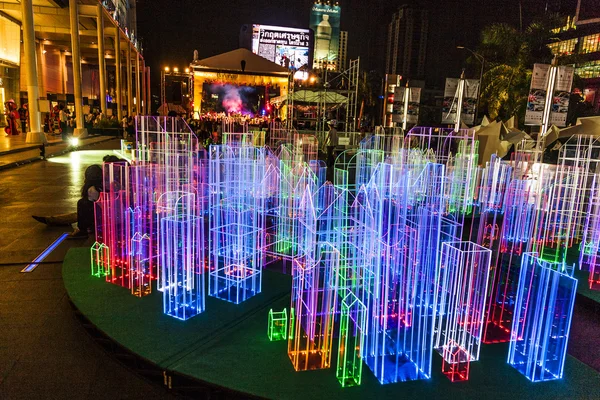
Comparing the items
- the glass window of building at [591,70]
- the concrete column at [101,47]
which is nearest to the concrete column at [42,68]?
the concrete column at [101,47]

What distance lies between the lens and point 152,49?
137 feet

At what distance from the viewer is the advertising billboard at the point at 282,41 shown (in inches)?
1393

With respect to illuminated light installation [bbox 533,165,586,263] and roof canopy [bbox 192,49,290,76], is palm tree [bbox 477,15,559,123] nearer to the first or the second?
roof canopy [bbox 192,49,290,76]

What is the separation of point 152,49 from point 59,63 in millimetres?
14003

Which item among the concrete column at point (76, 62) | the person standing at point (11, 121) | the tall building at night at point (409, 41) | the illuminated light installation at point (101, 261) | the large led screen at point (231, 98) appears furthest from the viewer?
the tall building at night at point (409, 41)

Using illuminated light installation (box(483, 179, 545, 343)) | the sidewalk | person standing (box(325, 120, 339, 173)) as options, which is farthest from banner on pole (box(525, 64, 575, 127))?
the sidewalk

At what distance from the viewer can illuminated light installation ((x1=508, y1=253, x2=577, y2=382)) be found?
Answer: 2410 mm

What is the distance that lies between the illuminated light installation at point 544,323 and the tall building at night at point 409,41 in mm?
94696

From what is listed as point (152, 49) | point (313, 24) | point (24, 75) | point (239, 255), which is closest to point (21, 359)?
point (239, 255)

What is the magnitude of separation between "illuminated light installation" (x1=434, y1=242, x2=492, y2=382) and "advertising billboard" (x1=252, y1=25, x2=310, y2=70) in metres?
34.7

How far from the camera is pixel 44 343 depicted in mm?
2900

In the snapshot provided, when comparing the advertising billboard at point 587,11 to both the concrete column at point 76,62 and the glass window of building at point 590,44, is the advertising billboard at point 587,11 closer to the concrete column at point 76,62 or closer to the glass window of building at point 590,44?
the concrete column at point 76,62

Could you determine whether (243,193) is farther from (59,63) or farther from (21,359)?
(59,63)

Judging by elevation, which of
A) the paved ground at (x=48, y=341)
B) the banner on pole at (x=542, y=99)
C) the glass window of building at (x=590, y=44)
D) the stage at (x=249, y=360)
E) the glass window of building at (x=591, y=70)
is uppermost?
the glass window of building at (x=590, y=44)
